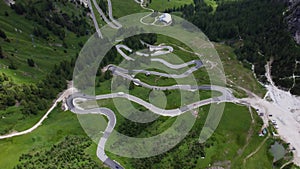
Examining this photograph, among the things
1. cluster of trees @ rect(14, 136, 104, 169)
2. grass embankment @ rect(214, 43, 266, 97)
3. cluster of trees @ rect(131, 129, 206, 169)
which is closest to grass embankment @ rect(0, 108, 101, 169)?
cluster of trees @ rect(14, 136, 104, 169)

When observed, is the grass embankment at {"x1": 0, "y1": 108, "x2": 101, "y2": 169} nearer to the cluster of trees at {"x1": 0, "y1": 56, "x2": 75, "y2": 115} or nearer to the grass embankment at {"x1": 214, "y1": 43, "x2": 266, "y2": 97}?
the cluster of trees at {"x1": 0, "y1": 56, "x2": 75, "y2": 115}

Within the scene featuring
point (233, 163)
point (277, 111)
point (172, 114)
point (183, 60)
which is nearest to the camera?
point (233, 163)

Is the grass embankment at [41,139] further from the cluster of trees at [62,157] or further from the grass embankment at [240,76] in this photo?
the grass embankment at [240,76]

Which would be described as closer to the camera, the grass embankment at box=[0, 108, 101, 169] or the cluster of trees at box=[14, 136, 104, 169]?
the cluster of trees at box=[14, 136, 104, 169]

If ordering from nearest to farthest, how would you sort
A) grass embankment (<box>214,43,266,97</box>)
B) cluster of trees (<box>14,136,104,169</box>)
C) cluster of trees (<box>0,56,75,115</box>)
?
cluster of trees (<box>14,136,104,169</box>), cluster of trees (<box>0,56,75,115</box>), grass embankment (<box>214,43,266,97</box>)

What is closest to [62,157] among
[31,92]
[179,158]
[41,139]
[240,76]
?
[41,139]

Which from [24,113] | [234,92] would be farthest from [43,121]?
[234,92]

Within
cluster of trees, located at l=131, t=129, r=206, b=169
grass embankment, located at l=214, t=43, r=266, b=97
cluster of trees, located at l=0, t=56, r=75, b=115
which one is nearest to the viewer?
cluster of trees, located at l=131, t=129, r=206, b=169

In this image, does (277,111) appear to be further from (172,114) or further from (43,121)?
(43,121)

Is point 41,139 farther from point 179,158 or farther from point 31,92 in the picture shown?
point 179,158
